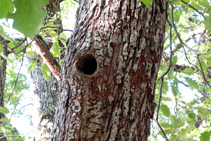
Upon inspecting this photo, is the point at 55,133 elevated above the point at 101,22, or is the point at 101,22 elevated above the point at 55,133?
the point at 101,22

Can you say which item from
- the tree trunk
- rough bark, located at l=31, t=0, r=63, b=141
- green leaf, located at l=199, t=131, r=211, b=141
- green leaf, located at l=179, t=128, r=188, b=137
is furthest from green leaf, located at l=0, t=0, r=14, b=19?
rough bark, located at l=31, t=0, r=63, b=141

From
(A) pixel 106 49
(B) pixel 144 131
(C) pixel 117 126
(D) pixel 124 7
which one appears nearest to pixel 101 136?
(C) pixel 117 126

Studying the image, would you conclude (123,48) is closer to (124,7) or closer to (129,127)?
(124,7)

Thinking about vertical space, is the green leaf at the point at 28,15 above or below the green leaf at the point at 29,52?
below

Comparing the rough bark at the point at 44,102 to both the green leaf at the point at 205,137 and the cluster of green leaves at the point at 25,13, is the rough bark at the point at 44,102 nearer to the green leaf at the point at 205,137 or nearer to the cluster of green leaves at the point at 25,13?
the green leaf at the point at 205,137

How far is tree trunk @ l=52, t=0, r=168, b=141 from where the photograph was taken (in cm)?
105

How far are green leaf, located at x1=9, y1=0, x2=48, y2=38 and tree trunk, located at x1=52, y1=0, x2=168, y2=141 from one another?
0.56 meters

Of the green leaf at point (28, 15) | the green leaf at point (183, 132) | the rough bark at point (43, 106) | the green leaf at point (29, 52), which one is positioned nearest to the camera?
the green leaf at point (28, 15)

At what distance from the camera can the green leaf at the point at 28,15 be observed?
491 mm

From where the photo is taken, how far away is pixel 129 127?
3.51ft

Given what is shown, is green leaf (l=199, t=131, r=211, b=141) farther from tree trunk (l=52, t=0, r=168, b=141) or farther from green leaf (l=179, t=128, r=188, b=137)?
tree trunk (l=52, t=0, r=168, b=141)

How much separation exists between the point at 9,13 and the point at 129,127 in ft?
2.47

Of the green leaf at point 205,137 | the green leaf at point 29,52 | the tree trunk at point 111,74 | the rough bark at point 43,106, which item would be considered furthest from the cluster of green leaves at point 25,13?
the rough bark at point 43,106

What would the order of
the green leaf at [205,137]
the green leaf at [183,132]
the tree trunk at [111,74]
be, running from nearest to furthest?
1. the tree trunk at [111,74]
2. the green leaf at [205,137]
3. the green leaf at [183,132]
